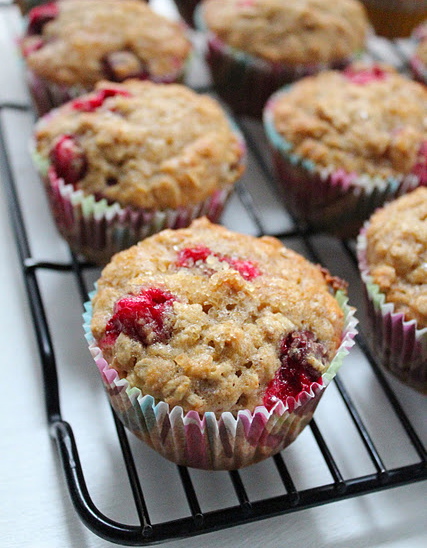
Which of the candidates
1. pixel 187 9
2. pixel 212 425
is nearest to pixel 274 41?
pixel 187 9

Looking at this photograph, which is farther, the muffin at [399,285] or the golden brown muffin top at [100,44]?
the golden brown muffin top at [100,44]

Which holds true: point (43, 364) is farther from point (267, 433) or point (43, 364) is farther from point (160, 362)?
point (267, 433)

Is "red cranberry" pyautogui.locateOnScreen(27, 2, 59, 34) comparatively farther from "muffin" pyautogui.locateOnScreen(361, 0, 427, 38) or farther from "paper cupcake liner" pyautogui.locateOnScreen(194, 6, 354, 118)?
"muffin" pyautogui.locateOnScreen(361, 0, 427, 38)

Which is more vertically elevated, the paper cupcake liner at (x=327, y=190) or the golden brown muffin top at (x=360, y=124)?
the golden brown muffin top at (x=360, y=124)

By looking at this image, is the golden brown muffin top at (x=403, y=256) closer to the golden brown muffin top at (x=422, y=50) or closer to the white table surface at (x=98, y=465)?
the white table surface at (x=98, y=465)

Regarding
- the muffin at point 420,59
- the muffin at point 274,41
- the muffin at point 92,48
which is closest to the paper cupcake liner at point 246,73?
the muffin at point 274,41

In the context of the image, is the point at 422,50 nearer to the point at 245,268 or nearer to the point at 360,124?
the point at 360,124
